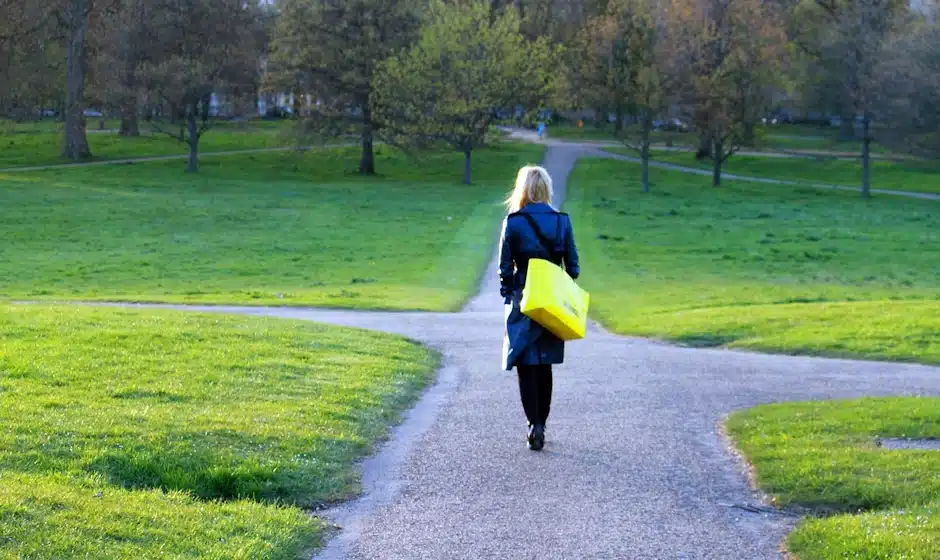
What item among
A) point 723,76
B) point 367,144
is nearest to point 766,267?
point 723,76

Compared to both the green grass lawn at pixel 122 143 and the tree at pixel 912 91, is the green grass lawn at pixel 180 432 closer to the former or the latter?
the tree at pixel 912 91

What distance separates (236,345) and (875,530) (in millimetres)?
7661

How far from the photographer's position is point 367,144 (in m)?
63.7

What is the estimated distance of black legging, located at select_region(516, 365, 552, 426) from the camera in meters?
8.56

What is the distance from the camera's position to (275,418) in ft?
28.6

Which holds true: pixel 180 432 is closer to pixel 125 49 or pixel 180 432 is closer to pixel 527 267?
pixel 527 267

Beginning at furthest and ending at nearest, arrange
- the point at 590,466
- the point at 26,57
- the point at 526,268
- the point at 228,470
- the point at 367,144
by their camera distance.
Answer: the point at 367,144
the point at 26,57
the point at 526,268
the point at 590,466
the point at 228,470

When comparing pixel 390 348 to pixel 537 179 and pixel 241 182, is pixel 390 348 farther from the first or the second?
pixel 241 182

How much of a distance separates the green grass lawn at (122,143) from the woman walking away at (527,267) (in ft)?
177

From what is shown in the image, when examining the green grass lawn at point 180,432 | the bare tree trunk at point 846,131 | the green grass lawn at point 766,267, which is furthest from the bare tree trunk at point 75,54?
the green grass lawn at point 180,432

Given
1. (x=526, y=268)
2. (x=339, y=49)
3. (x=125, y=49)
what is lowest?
(x=526, y=268)

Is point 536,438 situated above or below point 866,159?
below

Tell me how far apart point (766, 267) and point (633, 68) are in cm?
3049

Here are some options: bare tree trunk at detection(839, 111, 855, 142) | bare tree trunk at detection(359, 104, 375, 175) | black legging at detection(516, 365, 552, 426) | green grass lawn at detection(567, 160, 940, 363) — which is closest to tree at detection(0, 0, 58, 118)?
bare tree trunk at detection(359, 104, 375, 175)
